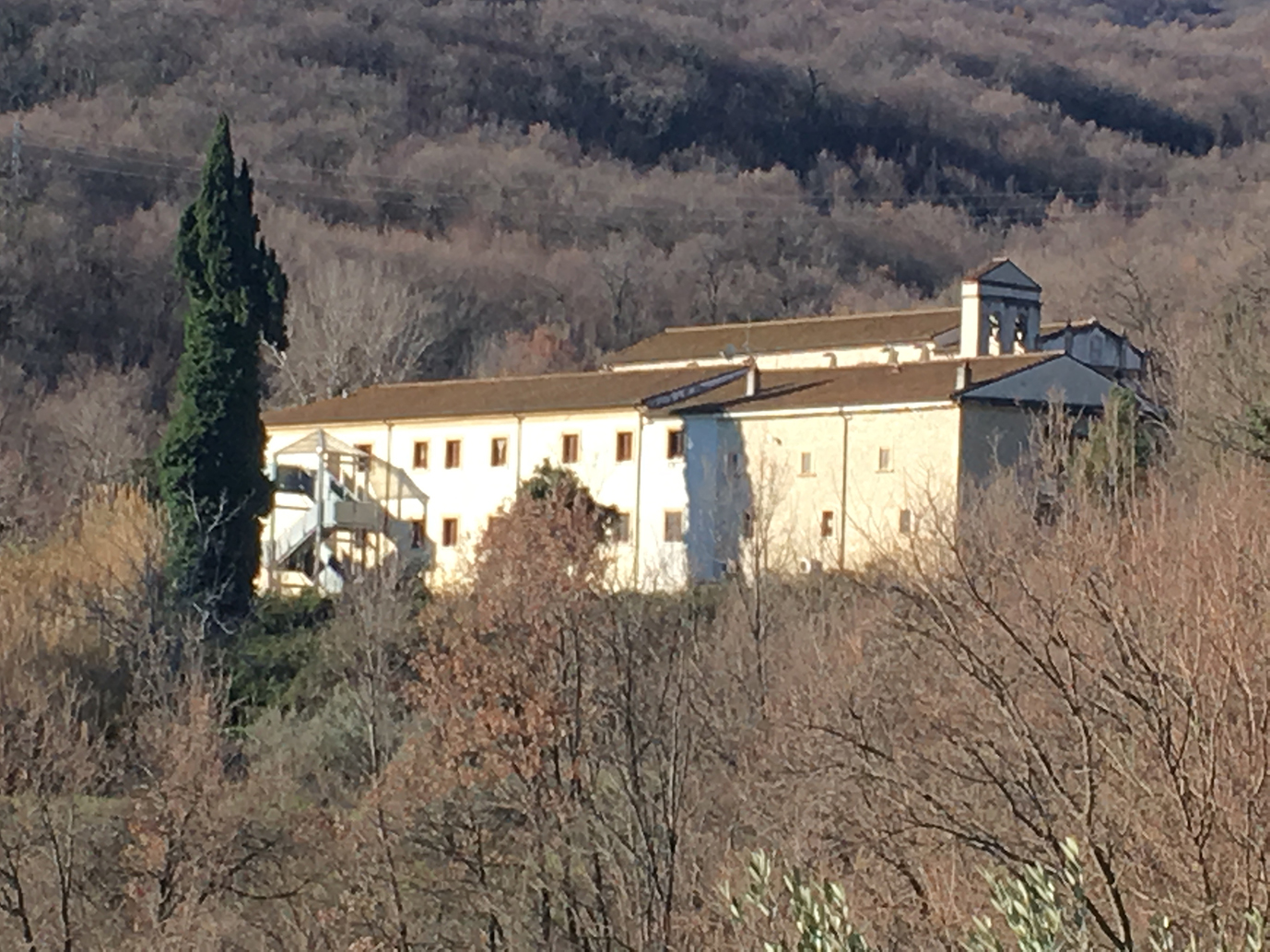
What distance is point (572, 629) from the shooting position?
68.9ft

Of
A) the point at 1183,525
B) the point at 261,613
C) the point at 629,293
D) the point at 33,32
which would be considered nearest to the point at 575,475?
the point at 261,613

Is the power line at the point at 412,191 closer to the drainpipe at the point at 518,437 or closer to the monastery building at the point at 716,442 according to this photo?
the monastery building at the point at 716,442

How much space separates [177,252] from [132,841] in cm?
1501

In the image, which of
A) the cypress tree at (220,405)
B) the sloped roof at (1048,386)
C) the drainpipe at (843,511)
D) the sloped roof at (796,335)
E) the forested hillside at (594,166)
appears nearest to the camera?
the sloped roof at (1048,386)

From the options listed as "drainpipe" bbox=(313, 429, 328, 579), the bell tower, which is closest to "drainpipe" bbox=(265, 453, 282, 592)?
"drainpipe" bbox=(313, 429, 328, 579)

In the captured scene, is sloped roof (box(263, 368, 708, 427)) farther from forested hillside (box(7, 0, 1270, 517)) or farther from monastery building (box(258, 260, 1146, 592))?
forested hillside (box(7, 0, 1270, 517))

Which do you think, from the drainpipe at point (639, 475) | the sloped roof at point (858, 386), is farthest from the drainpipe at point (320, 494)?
the sloped roof at point (858, 386)

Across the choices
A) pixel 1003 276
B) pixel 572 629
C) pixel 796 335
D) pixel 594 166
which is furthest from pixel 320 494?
pixel 594 166

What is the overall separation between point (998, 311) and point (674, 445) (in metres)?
9.35

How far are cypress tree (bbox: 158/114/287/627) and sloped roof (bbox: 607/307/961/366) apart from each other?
12.9 meters

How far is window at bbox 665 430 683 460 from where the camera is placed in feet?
134

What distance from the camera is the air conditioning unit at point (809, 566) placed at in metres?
36.8

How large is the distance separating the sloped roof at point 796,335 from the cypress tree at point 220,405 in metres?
12.9

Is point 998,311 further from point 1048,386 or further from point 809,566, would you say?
point 809,566
